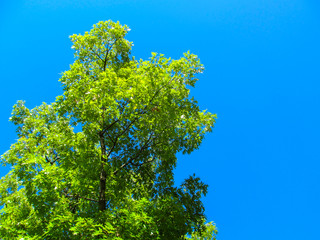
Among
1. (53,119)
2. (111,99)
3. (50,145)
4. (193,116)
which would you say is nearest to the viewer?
(111,99)

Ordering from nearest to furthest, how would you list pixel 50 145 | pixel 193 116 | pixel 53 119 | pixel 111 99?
pixel 111 99, pixel 193 116, pixel 50 145, pixel 53 119

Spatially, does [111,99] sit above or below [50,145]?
above

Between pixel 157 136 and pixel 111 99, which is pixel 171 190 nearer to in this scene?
pixel 157 136

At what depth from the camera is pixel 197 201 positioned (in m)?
9.84

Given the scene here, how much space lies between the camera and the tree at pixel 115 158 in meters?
7.73

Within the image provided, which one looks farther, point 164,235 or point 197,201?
point 197,201

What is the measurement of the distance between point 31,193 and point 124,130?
437 cm

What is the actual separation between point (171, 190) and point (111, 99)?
503 cm

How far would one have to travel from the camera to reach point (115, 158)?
1052cm

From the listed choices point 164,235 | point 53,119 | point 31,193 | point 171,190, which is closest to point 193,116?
point 171,190

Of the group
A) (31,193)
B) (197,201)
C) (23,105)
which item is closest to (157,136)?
(197,201)

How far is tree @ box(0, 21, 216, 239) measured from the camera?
773cm

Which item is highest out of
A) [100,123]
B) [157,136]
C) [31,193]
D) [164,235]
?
[157,136]

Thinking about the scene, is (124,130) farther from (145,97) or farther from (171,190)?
(171,190)
